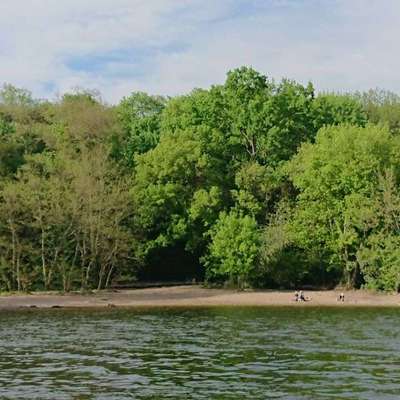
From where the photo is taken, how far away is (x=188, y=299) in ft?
248

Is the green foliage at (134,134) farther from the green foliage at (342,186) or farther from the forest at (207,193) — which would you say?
the green foliage at (342,186)

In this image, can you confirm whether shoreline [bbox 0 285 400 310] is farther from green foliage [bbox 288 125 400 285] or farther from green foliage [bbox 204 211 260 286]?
green foliage [bbox 288 125 400 285]

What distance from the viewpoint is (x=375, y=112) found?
113 m

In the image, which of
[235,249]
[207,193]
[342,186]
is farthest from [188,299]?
[342,186]

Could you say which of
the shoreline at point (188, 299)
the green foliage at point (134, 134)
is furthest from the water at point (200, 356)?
the green foliage at point (134, 134)

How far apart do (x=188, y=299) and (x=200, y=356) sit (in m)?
37.7

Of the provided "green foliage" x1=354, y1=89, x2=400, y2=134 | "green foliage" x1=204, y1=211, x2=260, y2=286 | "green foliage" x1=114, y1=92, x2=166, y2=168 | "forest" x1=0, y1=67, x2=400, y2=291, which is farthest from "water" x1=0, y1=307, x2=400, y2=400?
"green foliage" x1=354, y1=89, x2=400, y2=134

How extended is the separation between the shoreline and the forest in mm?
2776

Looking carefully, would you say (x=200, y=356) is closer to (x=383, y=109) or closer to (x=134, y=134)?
(x=134, y=134)

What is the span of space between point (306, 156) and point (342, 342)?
147ft

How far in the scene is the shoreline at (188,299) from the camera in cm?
7056

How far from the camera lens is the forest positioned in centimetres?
7812

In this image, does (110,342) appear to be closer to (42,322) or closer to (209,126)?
(42,322)

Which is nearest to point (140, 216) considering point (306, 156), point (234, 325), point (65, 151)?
point (65, 151)
